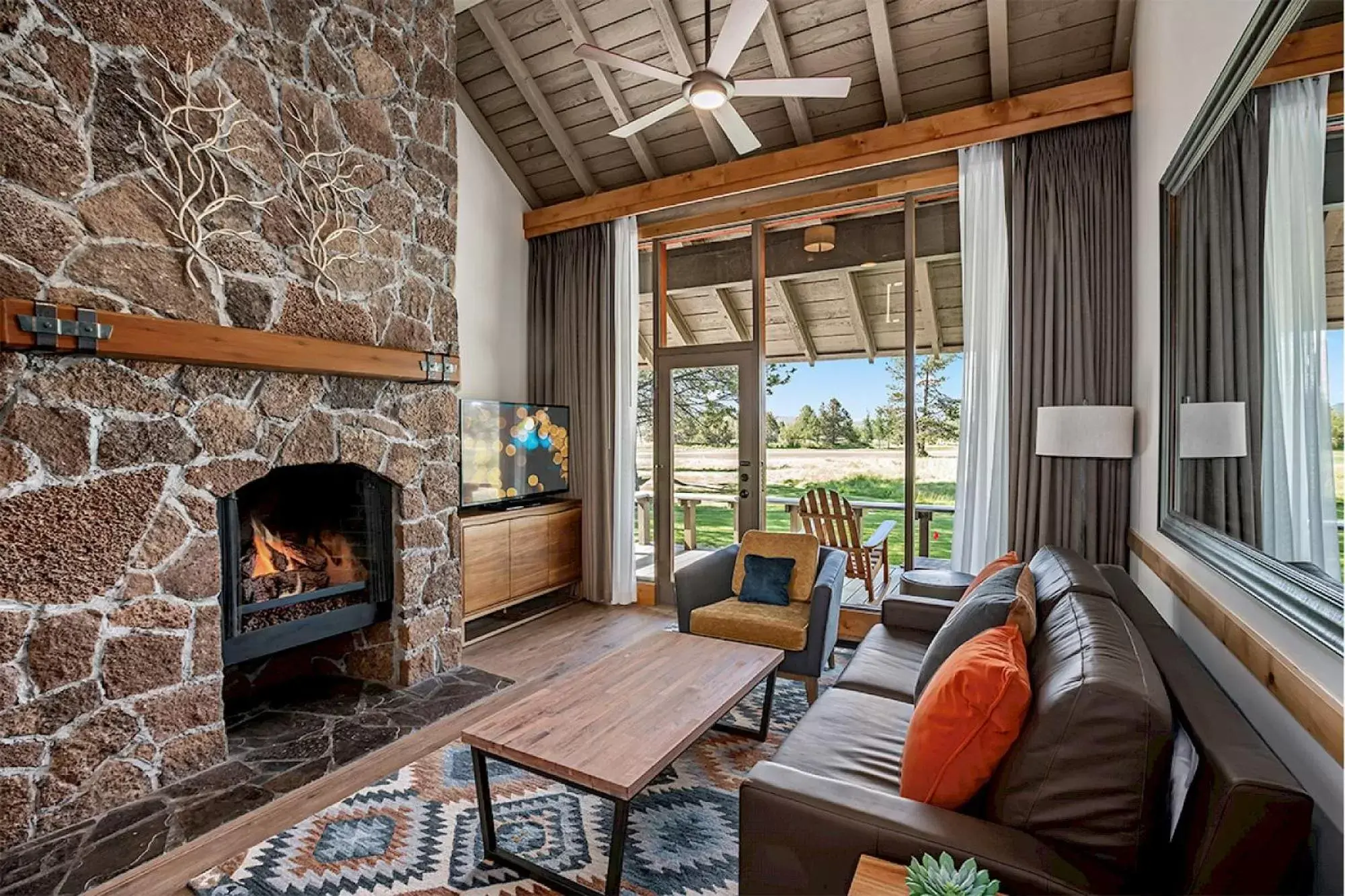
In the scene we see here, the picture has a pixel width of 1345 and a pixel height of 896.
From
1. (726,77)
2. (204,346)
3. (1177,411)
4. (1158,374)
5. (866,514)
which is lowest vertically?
(866,514)

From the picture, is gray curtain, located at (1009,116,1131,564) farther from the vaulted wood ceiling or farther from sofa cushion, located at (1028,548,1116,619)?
sofa cushion, located at (1028,548,1116,619)

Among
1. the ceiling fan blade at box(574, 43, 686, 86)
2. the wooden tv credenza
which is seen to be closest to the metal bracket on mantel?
the ceiling fan blade at box(574, 43, 686, 86)

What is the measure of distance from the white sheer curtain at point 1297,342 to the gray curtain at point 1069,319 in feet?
6.71

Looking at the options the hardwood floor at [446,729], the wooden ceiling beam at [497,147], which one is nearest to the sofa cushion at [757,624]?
the hardwood floor at [446,729]

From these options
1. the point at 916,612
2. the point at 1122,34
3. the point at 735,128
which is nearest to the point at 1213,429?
the point at 916,612

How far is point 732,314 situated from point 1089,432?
2.44 meters

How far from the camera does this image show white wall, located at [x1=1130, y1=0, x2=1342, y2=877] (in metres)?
1.19

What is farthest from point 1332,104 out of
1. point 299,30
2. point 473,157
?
point 473,157

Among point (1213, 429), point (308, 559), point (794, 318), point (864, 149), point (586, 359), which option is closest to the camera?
point (1213, 429)

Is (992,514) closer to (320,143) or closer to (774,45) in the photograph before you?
(774,45)

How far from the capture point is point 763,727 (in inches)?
113

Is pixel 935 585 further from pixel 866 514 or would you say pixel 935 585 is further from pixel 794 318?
pixel 794 318

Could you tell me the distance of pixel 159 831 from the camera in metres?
2.18

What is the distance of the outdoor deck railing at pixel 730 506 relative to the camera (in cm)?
413
